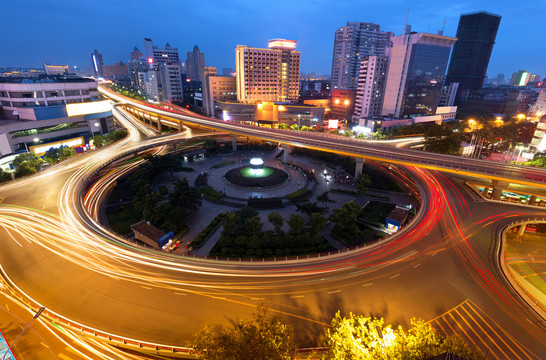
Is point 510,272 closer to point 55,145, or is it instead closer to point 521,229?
point 521,229

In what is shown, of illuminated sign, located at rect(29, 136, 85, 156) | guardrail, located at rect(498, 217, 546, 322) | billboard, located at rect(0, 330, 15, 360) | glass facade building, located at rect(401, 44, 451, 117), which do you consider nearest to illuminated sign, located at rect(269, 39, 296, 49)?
glass facade building, located at rect(401, 44, 451, 117)

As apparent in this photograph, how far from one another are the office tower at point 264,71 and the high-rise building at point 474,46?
14237 cm

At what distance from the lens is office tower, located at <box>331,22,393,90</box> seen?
176 meters

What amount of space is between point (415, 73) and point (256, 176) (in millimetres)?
99977

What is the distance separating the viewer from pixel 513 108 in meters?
152

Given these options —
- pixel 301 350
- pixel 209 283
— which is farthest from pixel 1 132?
pixel 301 350

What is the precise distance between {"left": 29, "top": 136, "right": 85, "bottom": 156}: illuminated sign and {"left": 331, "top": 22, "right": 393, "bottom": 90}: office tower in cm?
16653

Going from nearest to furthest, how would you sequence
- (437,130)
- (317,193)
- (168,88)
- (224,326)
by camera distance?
(224,326), (317,193), (437,130), (168,88)

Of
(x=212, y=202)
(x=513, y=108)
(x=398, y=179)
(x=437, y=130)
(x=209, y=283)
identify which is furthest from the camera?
(x=513, y=108)

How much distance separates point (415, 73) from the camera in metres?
116

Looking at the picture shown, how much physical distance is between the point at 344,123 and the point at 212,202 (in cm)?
10372

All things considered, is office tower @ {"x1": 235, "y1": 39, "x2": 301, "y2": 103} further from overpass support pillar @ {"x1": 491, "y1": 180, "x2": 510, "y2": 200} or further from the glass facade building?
overpass support pillar @ {"x1": 491, "y1": 180, "x2": 510, "y2": 200}

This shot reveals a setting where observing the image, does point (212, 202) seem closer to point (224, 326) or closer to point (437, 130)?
point (224, 326)

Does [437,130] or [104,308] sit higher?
[437,130]
